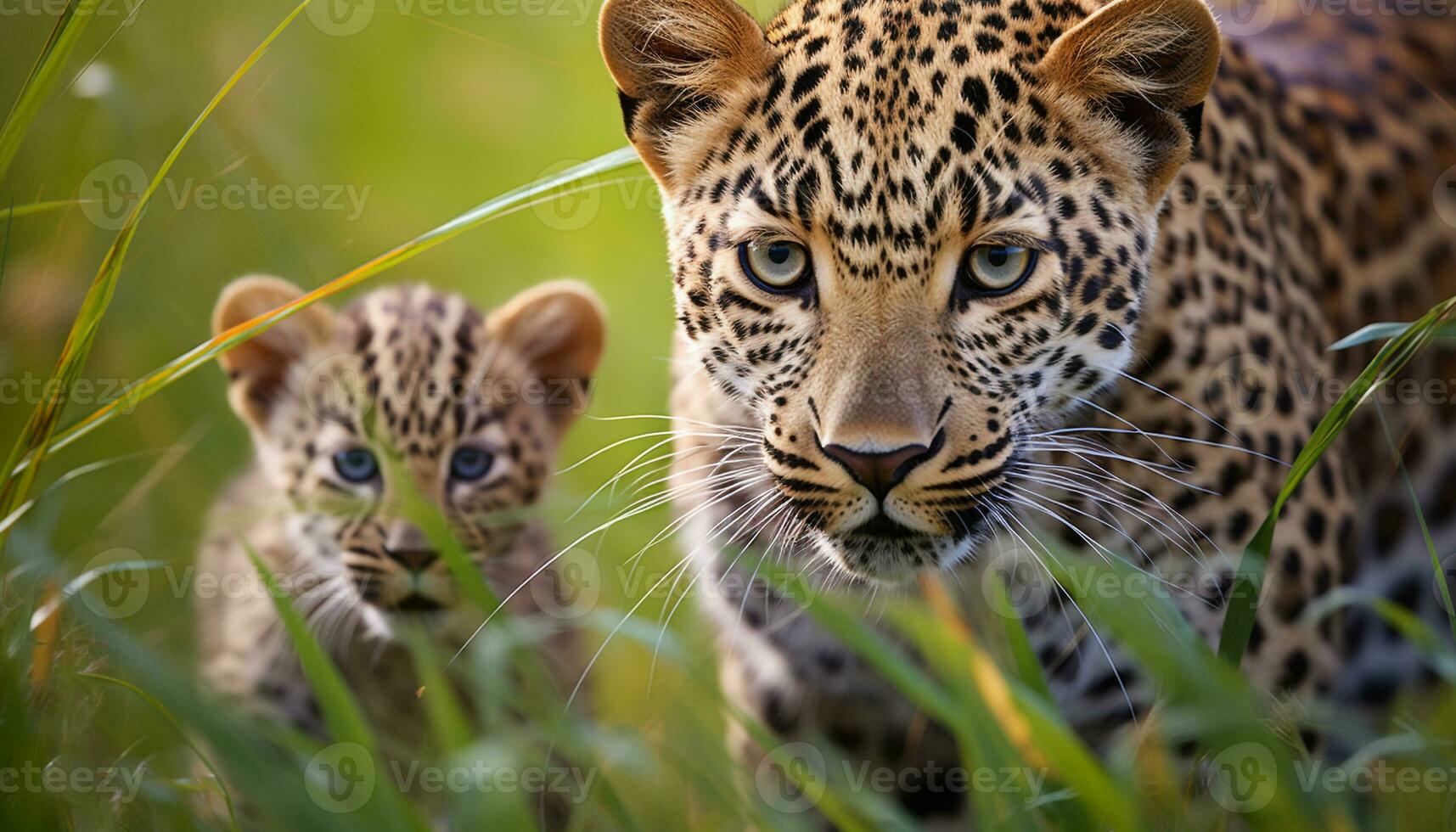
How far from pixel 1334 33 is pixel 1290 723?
3.95 meters

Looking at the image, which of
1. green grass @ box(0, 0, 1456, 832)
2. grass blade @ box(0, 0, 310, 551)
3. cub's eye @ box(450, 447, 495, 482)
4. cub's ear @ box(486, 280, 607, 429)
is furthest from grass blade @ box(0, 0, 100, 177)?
cub's ear @ box(486, 280, 607, 429)

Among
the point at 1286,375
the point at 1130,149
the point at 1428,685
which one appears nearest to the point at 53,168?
the point at 1130,149

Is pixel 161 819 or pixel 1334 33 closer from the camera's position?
pixel 161 819

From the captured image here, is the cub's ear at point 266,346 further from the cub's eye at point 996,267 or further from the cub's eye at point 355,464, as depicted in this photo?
the cub's eye at point 996,267

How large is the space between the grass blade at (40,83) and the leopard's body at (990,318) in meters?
1.56

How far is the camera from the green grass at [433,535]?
3447mm

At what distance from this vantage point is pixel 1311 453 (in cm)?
344

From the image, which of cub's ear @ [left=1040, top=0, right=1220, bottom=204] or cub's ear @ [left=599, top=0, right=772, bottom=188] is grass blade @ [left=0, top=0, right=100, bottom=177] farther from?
cub's ear @ [left=1040, top=0, right=1220, bottom=204]

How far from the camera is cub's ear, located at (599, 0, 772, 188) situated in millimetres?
4586

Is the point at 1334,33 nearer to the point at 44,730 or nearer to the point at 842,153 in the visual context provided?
the point at 842,153

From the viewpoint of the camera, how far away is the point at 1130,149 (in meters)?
4.53

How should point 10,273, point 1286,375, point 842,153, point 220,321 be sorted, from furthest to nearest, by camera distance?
point 10,273 → point 220,321 → point 1286,375 → point 842,153

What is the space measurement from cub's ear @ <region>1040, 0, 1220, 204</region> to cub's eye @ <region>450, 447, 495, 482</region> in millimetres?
2906

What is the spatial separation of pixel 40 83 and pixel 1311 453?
11.3 ft
